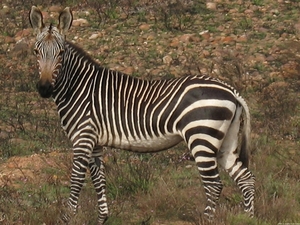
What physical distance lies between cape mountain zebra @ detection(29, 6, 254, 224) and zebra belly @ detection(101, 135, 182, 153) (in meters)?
0.01

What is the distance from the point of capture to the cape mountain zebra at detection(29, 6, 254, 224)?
269 inches

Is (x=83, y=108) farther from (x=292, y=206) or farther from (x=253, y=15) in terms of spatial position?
(x=253, y=15)

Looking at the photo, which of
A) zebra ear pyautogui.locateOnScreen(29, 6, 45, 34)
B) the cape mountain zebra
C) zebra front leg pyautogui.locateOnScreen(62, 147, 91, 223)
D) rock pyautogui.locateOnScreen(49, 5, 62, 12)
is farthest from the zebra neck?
rock pyautogui.locateOnScreen(49, 5, 62, 12)

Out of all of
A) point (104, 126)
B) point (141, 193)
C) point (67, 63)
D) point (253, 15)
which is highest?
point (67, 63)

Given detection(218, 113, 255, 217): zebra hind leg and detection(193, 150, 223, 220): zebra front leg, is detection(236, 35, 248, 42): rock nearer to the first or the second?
detection(218, 113, 255, 217): zebra hind leg

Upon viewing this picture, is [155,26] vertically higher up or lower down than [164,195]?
lower down

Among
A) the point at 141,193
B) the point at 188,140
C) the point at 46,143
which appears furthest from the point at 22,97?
the point at 188,140

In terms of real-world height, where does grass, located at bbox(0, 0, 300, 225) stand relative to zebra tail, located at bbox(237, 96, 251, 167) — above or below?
below

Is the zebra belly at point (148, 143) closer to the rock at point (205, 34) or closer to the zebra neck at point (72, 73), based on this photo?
the zebra neck at point (72, 73)

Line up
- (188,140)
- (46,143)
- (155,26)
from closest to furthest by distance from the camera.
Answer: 1. (188,140)
2. (46,143)
3. (155,26)

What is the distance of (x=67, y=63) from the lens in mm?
7383

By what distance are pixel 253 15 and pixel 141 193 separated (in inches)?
353

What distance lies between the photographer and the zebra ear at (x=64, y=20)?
7.34 m

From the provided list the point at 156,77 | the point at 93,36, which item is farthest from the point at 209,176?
the point at 93,36
